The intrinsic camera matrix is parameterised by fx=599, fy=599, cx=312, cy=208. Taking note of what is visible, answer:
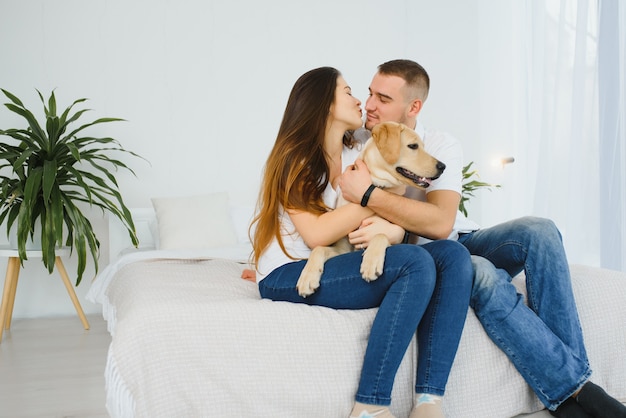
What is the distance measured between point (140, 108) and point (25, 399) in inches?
86.1

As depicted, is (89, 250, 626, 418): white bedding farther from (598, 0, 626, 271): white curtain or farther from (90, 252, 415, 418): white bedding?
(598, 0, 626, 271): white curtain

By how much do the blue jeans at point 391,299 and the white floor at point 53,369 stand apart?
1.52 ft

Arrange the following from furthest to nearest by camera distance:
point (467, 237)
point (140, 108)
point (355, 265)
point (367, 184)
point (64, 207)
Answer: point (140, 108), point (64, 207), point (467, 237), point (367, 184), point (355, 265)

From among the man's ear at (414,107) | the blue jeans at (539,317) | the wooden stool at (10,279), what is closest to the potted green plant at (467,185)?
the man's ear at (414,107)

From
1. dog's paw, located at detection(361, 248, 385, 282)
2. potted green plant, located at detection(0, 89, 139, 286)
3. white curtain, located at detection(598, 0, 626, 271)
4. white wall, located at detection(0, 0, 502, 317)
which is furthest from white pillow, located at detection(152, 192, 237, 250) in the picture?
white curtain, located at detection(598, 0, 626, 271)

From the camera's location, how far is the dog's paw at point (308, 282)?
154 centimetres

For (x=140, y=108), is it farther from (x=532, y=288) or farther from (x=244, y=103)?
(x=532, y=288)

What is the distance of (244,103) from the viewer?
4.05 meters

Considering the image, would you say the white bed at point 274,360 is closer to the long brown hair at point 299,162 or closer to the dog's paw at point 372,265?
the dog's paw at point 372,265

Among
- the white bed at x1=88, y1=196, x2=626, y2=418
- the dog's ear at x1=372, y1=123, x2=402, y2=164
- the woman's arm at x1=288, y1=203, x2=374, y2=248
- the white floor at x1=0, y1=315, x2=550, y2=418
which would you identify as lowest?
the white floor at x1=0, y1=315, x2=550, y2=418

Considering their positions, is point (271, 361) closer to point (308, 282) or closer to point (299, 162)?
point (308, 282)

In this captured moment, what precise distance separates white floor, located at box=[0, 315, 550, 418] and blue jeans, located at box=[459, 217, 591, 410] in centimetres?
16

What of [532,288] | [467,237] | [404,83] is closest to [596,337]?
[532,288]

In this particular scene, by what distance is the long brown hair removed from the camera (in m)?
1.72
